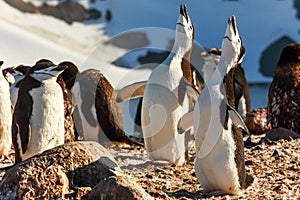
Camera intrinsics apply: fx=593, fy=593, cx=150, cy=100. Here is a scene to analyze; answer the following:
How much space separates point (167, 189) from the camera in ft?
13.3

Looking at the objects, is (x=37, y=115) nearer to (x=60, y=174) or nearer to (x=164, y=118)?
(x=164, y=118)

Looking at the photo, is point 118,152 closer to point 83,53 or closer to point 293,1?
point 83,53

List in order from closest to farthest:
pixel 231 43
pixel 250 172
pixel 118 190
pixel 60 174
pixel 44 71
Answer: pixel 118 190 < pixel 60 174 < pixel 231 43 < pixel 250 172 < pixel 44 71

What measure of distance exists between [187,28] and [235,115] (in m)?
1.39

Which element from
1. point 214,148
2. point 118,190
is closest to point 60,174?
point 118,190

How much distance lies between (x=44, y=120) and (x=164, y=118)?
1.00 metres

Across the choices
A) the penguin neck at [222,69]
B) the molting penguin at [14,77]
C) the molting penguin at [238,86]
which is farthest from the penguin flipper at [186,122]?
the molting penguin at [238,86]

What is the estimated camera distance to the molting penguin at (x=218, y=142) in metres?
3.94

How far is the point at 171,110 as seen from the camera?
16.3 feet

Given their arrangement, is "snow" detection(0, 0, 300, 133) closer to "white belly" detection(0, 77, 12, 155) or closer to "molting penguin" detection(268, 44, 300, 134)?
"molting penguin" detection(268, 44, 300, 134)

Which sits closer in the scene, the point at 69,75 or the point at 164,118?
the point at 164,118

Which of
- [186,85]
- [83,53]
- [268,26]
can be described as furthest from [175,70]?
[268,26]

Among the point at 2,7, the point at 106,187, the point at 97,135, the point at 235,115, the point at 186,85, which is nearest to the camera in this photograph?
the point at 106,187

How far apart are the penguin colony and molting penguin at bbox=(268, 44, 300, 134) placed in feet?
0.04
